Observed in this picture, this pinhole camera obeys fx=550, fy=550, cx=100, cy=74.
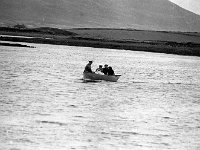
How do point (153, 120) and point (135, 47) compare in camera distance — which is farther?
point (135, 47)

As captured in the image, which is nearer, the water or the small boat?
the water

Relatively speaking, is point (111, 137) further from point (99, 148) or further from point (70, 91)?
point (70, 91)

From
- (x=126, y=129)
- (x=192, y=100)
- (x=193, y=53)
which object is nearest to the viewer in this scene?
(x=126, y=129)

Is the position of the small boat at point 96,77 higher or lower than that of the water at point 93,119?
higher

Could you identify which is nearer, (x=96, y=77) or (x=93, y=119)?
(x=93, y=119)

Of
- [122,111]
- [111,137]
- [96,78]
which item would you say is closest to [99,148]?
[111,137]

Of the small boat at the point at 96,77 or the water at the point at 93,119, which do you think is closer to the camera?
the water at the point at 93,119

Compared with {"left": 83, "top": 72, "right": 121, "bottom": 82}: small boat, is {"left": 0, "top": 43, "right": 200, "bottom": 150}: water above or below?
below

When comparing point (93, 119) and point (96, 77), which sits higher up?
point (96, 77)

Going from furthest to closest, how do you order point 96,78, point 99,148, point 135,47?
1. point 135,47
2. point 96,78
3. point 99,148

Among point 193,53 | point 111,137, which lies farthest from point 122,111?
point 193,53

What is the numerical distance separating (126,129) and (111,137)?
1860 mm

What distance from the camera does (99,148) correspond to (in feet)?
58.6

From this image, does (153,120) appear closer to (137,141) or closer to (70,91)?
(137,141)
